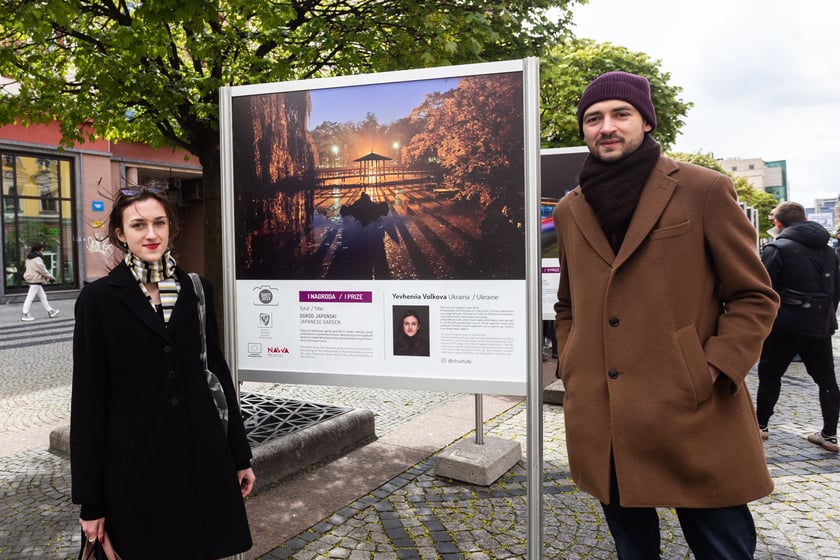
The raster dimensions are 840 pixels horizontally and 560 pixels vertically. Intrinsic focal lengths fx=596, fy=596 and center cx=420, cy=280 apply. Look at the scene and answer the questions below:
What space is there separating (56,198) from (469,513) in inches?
851

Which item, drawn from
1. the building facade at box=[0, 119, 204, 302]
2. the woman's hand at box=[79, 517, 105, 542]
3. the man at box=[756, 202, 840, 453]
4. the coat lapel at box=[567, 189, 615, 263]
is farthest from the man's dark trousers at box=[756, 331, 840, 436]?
the building facade at box=[0, 119, 204, 302]

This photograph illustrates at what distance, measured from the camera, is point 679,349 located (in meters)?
1.89

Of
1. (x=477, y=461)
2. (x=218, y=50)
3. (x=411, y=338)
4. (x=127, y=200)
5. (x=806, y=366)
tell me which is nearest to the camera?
(x=127, y=200)

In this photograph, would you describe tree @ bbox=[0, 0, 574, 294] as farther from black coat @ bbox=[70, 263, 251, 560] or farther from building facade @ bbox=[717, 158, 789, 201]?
building facade @ bbox=[717, 158, 789, 201]

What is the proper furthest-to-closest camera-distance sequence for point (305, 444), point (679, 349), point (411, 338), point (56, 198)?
point (56, 198), point (305, 444), point (411, 338), point (679, 349)

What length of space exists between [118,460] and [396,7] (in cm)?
539

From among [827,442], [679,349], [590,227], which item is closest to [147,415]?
[590,227]

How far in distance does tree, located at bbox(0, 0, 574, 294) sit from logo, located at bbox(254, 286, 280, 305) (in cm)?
302

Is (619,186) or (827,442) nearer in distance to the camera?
(619,186)

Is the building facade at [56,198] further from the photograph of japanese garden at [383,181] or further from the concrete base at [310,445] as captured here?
the photograph of japanese garden at [383,181]

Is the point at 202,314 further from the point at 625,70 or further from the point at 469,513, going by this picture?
the point at 625,70

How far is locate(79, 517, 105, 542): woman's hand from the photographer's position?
2.04 m

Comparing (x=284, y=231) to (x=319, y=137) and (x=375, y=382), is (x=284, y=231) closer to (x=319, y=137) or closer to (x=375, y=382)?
(x=319, y=137)

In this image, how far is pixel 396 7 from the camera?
242 inches
